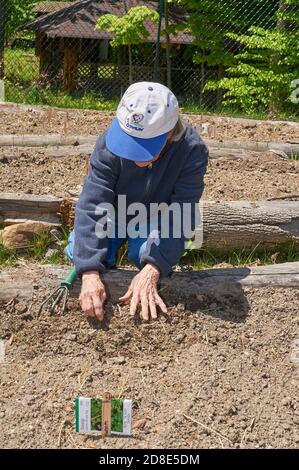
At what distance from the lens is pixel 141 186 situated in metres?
3.26

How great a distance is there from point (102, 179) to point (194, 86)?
8804 millimetres

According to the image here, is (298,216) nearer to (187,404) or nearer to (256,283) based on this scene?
(256,283)

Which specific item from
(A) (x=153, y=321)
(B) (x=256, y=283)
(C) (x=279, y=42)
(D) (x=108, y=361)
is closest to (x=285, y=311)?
(B) (x=256, y=283)

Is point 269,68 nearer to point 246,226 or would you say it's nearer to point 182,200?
point 246,226

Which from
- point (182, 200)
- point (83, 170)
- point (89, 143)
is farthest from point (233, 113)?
point (182, 200)

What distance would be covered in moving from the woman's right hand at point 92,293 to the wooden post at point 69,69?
8.42m

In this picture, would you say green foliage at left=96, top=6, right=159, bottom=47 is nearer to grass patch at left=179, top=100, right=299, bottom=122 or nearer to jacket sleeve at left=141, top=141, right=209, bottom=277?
grass patch at left=179, top=100, right=299, bottom=122

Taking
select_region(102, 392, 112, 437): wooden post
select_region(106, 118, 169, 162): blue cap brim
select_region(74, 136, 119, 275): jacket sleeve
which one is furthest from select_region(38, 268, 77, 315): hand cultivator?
select_region(102, 392, 112, 437): wooden post

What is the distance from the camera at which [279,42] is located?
390 inches

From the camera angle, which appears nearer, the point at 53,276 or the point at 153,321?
the point at 153,321

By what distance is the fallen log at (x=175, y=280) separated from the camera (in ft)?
11.1

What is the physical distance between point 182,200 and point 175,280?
440 mm

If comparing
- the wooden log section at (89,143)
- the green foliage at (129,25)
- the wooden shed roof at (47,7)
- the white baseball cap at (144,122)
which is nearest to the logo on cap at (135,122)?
the white baseball cap at (144,122)

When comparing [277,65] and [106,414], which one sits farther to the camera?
[277,65]
